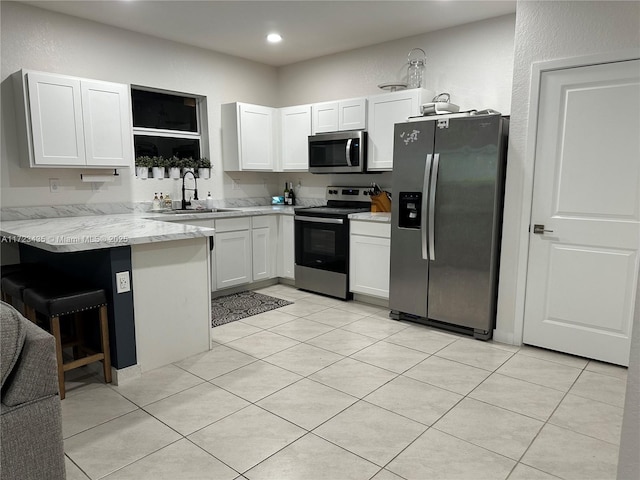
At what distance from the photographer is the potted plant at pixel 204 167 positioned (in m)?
5.02

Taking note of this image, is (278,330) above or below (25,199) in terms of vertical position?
below

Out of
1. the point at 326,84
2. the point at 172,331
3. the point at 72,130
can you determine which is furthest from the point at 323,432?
the point at 326,84

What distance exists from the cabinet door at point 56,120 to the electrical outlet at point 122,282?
159cm

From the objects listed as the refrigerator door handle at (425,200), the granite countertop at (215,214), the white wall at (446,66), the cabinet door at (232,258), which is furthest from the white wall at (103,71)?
the refrigerator door handle at (425,200)

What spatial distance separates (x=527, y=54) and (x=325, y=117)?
2.25 metres

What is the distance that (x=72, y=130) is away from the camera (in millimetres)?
3658

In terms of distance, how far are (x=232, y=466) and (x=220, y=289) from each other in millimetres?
2842

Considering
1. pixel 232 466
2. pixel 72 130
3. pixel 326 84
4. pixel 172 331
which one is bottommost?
pixel 232 466

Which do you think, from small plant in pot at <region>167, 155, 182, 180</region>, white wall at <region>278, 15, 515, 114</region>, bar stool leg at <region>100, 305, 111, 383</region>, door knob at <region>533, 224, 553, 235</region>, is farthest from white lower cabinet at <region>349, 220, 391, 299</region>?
bar stool leg at <region>100, 305, 111, 383</region>

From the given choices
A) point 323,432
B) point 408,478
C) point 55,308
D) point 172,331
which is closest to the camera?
point 408,478

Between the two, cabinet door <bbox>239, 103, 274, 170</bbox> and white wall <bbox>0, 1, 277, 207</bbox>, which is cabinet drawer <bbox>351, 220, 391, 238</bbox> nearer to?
cabinet door <bbox>239, 103, 274, 170</bbox>

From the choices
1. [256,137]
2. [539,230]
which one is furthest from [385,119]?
[539,230]

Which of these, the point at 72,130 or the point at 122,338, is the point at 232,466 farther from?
the point at 72,130

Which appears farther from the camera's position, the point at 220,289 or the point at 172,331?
the point at 220,289
